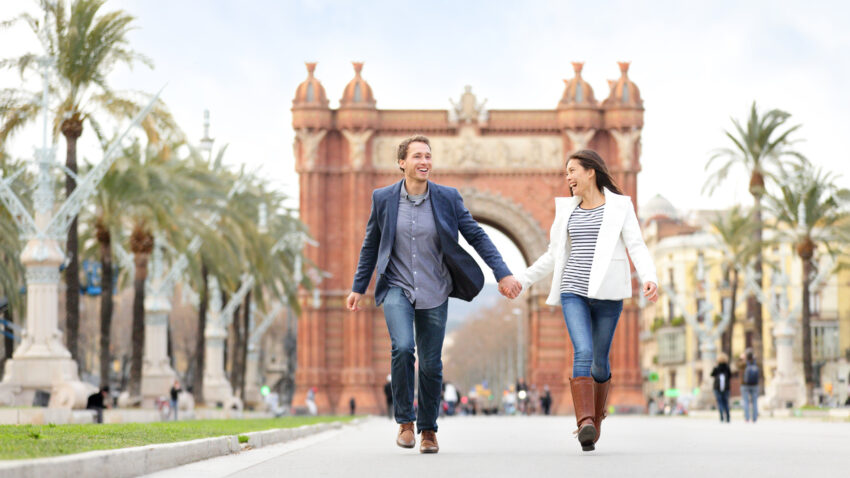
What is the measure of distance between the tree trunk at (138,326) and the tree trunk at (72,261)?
9.97ft

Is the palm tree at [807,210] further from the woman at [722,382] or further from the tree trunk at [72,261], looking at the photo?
the tree trunk at [72,261]

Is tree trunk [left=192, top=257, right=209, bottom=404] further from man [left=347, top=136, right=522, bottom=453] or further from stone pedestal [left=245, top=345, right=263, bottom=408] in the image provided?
man [left=347, top=136, right=522, bottom=453]

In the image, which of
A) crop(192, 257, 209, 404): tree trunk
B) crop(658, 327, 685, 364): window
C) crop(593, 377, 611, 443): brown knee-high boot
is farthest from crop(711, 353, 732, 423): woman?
crop(658, 327, 685, 364): window

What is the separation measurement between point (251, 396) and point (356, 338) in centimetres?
466

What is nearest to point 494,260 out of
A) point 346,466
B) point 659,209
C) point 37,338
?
point 346,466

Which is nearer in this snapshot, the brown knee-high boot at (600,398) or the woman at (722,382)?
the brown knee-high boot at (600,398)

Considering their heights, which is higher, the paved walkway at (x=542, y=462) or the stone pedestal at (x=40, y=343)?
the stone pedestal at (x=40, y=343)

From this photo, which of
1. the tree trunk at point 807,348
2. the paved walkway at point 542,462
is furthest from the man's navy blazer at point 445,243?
the tree trunk at point 807,348

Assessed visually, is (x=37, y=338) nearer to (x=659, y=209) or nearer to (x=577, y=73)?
(x=577, y=73)

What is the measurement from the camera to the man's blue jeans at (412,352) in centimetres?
1033

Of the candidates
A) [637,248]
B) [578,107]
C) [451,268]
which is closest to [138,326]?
[451,268]

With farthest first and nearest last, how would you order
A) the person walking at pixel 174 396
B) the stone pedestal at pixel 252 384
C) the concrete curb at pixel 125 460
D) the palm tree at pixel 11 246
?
the stone pedestal at pixel 252 384
the palm tree at pixel 11 246
the person walking at pixel 174 396
the concrete curb at pixel 125 460

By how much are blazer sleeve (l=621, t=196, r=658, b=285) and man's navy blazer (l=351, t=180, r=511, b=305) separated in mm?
905

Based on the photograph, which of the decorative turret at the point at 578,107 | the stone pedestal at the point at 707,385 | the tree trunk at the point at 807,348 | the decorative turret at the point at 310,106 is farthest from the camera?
the decorative turret at the point at 578,107
